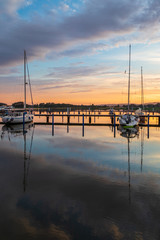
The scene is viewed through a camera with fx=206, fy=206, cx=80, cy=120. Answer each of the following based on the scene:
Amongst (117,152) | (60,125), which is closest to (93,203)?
(117,152)

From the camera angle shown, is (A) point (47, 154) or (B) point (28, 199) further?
(A) point (47, 154)

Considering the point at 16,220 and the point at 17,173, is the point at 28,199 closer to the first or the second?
the point at 16,220

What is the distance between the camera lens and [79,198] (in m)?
8.30

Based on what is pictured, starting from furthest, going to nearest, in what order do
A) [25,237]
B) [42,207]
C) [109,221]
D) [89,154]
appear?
1. [89,154]
2. [42,207]
3. [109,221]
4. [25,237]

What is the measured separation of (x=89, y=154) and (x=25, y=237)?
35.7 ft

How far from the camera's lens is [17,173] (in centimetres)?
1163

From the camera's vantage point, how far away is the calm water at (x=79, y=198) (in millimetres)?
6141

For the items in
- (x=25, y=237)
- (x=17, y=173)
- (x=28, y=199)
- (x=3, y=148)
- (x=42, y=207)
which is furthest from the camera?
(x=3, y=148)

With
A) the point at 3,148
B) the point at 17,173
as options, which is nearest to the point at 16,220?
the point at 17,173

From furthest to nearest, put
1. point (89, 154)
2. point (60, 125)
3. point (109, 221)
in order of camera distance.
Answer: point (60, 125), point (89, 154), point (109, 221)

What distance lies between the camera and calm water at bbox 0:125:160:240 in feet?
20.1

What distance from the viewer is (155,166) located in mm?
13219

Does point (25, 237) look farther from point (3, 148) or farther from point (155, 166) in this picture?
point (3, 148)

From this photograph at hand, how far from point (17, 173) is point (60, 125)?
30.1 meters
